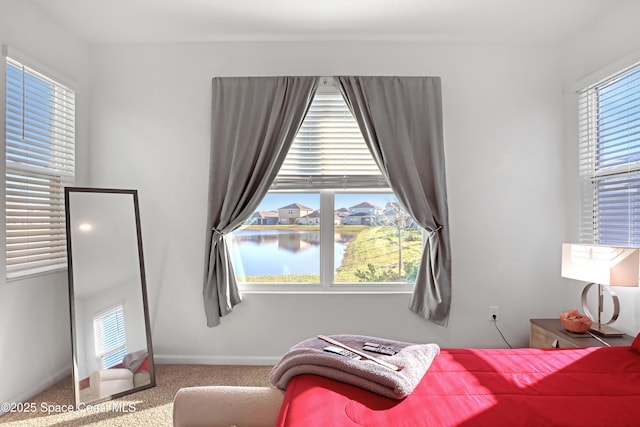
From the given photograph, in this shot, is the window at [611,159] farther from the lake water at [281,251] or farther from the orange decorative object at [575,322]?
the lake water at [281,251]

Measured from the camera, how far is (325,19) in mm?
2852

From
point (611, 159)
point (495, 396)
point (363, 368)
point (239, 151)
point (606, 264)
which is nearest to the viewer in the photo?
point (495, 396)

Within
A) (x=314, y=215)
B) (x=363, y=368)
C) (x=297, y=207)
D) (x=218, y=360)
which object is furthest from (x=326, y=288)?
(x=363, y=368)

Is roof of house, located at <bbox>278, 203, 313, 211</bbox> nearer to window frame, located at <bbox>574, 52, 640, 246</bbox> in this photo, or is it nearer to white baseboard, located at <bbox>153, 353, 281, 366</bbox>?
white baseboard, located at <bbox>153, 353, 281, 366</bbox>

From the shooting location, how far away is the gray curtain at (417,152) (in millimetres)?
3061

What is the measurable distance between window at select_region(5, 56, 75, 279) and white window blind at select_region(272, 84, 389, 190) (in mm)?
1692

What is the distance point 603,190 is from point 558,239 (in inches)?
21.9

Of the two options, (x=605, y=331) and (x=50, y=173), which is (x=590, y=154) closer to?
(x=605, y=331)

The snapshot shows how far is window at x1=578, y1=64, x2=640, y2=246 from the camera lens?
2.53 meters

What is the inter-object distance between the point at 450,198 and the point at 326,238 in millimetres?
1108

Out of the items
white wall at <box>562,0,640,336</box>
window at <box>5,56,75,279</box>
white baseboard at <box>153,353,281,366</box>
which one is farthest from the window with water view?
window at <box>5,56,75,279</box>

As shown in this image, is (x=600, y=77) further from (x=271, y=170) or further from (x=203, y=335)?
(x=203, y=335)

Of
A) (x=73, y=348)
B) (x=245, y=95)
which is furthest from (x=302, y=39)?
(x=73, y=348)

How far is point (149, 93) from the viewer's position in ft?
10.6
